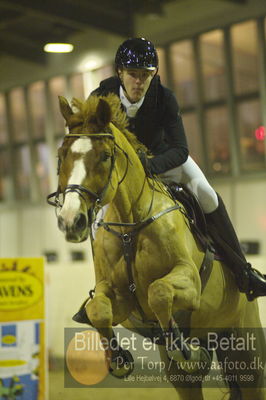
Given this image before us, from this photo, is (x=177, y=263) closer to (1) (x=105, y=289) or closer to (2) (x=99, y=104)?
(1) (x=105, y=289)

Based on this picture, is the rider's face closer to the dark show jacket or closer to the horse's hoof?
the dark show jacket

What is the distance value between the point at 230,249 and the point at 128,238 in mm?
784

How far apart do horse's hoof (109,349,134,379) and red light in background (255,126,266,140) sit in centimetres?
351

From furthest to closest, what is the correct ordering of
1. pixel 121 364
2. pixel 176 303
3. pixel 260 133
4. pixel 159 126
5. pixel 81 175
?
pixel 260 133
pixel 159 126
pixel 121 364
pixel 176 303
pixel 81 175

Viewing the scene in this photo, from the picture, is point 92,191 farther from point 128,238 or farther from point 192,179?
point 192,179

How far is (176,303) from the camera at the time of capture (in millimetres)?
2535

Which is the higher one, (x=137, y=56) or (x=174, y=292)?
(x=137, y=56)

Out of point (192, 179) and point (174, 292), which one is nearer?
point (174, 292)

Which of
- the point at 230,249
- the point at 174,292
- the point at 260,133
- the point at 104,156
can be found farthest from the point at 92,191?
the point at 260,133

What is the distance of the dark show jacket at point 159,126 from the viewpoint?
2.88m

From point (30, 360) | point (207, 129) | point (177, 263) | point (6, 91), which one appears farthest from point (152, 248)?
point (6, 91)

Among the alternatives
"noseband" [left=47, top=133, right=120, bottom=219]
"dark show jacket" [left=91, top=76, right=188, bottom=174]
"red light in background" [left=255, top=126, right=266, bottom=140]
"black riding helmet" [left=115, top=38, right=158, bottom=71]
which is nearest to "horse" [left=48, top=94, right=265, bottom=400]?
"noseband" [left=47, top=133, right=120, bottom=219]

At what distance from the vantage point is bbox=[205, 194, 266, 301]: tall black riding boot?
10.6ft

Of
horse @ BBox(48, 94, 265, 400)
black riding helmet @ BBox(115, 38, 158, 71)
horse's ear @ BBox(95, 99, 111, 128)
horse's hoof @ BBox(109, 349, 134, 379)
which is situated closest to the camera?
horse @ BBox(48, 94, 265, 400)
